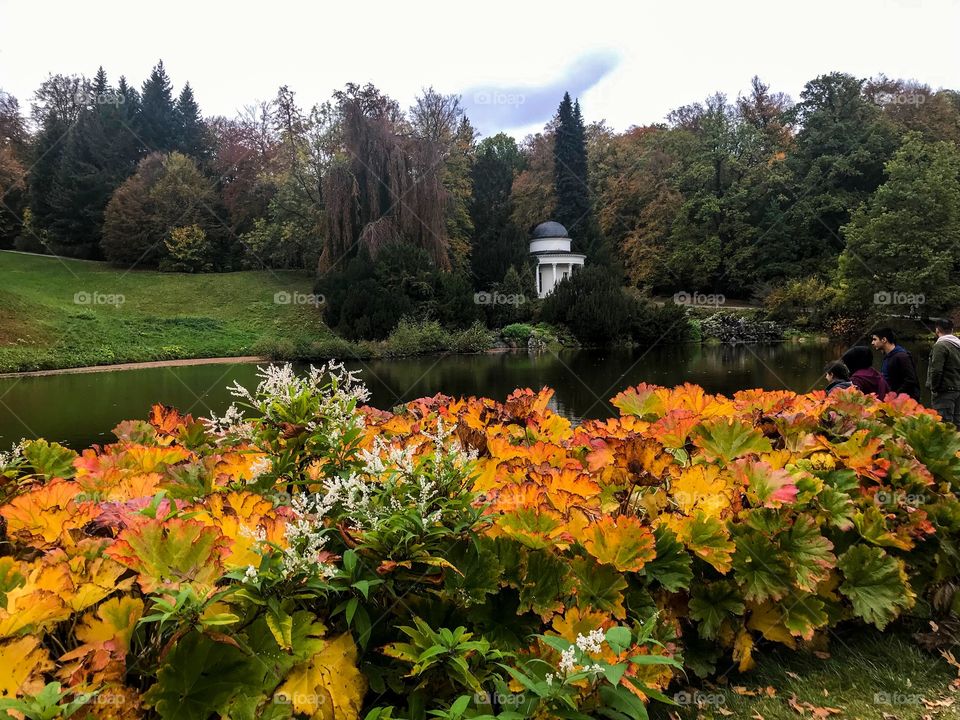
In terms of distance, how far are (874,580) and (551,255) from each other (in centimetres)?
3390

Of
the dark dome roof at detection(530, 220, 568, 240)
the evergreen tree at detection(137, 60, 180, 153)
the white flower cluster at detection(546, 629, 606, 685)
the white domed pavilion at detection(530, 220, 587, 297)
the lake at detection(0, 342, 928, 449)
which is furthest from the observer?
the evergreen tree at detection(137, 60, 180, 153)

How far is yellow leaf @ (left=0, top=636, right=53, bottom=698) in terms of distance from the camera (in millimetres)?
1145

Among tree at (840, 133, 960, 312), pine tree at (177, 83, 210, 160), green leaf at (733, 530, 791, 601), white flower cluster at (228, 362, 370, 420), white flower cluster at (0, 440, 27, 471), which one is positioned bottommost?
green leaf at (733, 530, 791, 601)

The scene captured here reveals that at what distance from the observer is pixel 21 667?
1.17m

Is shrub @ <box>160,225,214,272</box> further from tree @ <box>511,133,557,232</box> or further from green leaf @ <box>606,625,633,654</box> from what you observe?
green leaf @ <box>606,625,633,654</box>

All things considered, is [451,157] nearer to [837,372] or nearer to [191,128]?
[191,128]

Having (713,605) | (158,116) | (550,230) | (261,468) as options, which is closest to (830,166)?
(550,230)

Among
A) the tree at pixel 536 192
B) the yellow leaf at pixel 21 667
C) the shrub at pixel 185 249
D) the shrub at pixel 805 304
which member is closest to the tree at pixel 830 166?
the shrub at pixel 805 304

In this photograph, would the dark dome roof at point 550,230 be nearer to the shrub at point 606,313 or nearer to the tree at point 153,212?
the shrub at point 606,313

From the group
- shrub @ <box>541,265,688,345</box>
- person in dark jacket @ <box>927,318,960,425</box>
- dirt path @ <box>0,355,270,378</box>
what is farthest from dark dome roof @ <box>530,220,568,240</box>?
person in dark jacket @ <box>927,318,960,425</box>

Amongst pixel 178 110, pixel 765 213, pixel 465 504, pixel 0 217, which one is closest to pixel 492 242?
pixel 765 213

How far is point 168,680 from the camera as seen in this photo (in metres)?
→ 1.20

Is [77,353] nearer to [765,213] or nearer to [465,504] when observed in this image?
[465,504]

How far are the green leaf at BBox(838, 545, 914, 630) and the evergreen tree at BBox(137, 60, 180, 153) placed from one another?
46.8 meters
